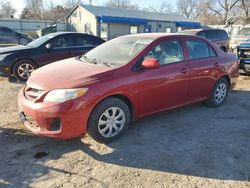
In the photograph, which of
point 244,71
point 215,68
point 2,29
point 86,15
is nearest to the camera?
point 215,68

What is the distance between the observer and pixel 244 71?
820 cm

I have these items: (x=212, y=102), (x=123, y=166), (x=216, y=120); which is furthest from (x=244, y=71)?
(x=123, y=166)

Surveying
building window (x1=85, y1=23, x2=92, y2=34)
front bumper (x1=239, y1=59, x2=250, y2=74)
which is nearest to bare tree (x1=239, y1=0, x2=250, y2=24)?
building window (x1=85, y1=23, x2=92, y2=34)

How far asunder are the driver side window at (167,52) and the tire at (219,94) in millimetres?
1299

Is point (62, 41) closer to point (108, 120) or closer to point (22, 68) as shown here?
point (22, 68)

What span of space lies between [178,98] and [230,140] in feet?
3.66

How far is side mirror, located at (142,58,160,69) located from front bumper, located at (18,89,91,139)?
3.65 feet

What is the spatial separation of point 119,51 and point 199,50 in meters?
1.68

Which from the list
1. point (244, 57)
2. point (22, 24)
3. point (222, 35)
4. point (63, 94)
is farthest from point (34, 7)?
point (63, 94)

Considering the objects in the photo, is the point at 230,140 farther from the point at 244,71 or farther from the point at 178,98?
the point at 244,71

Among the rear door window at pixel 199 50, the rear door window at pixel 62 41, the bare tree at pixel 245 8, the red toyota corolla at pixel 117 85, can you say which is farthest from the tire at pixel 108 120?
the bare tree at pixel 245 8

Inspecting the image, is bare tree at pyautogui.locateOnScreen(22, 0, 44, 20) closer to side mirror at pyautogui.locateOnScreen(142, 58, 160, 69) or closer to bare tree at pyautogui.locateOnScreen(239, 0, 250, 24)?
bare tree at pyautogui.locateOnScreen(239, 0, 250, 24)

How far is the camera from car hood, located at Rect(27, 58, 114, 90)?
330 cm

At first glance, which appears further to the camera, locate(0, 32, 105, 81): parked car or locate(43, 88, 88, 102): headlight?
locate(0, 32, 105, 81): parked car
